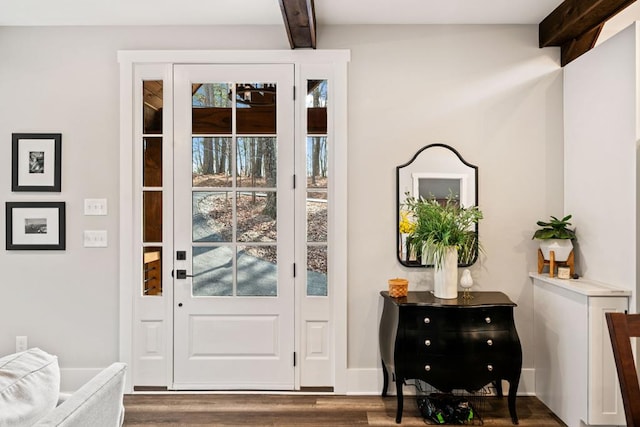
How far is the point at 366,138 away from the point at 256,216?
37.6 inches

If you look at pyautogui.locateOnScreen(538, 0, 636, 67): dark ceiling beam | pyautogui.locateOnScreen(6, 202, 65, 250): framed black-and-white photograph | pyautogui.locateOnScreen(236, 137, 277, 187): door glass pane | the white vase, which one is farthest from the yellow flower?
pyautogui.locateOnScreen(6, 202, 65, 250): framed black-and-white photograph

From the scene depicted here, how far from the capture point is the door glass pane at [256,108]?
3.34 m

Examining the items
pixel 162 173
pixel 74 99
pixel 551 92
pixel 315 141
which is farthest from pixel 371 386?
pixel 74 99

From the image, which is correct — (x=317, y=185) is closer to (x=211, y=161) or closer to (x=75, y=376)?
(x=211, y=161)

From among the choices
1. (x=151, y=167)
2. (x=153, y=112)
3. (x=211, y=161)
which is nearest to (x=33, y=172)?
(x=151, y=167)

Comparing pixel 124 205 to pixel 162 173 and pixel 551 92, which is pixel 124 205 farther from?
pixel 551 92

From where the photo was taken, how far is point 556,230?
307 centimetres

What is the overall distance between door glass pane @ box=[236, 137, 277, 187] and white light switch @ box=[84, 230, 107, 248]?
3.35 feet

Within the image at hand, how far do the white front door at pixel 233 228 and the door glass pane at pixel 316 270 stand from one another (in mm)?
128

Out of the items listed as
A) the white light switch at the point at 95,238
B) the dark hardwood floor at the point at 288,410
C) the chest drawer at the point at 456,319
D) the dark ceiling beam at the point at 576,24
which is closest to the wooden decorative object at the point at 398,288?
the chest drawer at the point at 456,319

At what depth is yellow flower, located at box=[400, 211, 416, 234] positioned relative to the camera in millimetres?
3203

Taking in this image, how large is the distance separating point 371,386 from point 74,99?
2915 millimetres

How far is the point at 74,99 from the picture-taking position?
11.0ft

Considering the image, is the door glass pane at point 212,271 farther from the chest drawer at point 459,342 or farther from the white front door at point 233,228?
the chest drawer at point 459,342
